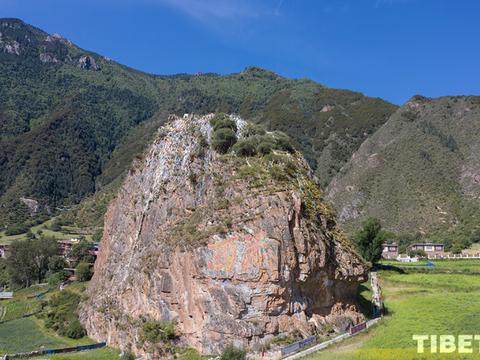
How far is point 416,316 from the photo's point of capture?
4509cm

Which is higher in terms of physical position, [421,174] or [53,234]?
[421,174]

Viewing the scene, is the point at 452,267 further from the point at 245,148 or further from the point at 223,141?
the point at 223,141

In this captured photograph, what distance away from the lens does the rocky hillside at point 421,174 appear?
11762cm

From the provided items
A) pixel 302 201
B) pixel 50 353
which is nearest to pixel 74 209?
pixel 50 353

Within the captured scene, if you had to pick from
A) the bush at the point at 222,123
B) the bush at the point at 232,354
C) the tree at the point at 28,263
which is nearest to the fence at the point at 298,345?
the bush at the point at 232,354

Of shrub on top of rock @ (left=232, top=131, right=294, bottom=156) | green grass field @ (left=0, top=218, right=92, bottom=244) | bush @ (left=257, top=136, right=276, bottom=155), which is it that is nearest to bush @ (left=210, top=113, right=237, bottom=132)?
shrub on top of rock @ (left=232, top=131, right=294, bottom=156)

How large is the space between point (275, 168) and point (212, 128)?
411 inches

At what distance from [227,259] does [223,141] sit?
13.4m

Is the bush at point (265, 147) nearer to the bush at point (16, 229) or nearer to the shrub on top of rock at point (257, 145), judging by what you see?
the shrub on top of rock at point (257, 145)

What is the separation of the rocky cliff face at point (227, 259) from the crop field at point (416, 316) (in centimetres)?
328

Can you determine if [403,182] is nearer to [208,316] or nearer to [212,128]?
[212,128]

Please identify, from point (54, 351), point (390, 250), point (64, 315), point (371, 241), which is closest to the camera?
point (54, 351)

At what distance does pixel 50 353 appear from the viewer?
4306 centimetres

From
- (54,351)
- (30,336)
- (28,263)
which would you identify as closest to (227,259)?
(54,351)
